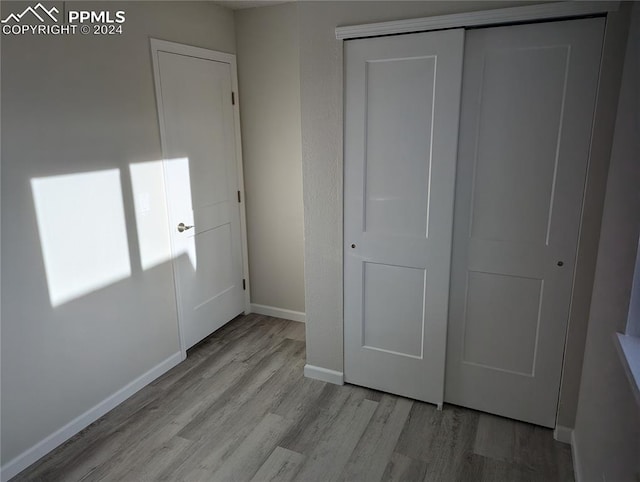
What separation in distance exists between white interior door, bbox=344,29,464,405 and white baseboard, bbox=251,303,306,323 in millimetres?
1065

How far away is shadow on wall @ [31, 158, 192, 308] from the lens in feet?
7.00

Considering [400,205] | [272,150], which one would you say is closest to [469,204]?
[400,205]

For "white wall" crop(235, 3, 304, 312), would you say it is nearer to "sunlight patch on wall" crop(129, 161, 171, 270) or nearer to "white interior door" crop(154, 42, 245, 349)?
"white interior door" crop(154, 42, 245, 349)

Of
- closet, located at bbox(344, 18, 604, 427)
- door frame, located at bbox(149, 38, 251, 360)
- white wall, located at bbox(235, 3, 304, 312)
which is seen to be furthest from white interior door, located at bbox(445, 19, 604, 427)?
door frame, located at bbox(149, 38, 251, 360)

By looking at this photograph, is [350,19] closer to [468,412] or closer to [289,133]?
[289,133]

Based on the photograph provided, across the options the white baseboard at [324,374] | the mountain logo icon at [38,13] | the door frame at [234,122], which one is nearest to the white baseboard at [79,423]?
the door frame at [234,122]

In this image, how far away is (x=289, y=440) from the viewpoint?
7.56ft

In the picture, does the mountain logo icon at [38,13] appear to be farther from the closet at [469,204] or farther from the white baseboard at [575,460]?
the white baseboard at [575,460]

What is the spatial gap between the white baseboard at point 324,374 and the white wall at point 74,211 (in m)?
1.01

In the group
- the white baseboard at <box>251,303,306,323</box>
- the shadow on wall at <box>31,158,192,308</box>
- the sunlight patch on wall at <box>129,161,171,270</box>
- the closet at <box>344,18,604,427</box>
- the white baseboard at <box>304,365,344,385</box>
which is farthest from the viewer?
the white baseboard at <box>251,303,306,323</box>

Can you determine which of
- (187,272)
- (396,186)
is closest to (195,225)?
(187,272)

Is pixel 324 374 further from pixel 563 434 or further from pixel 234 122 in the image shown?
pixel 234 122

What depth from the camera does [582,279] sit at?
81.4 inches

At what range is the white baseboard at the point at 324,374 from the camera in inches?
110
